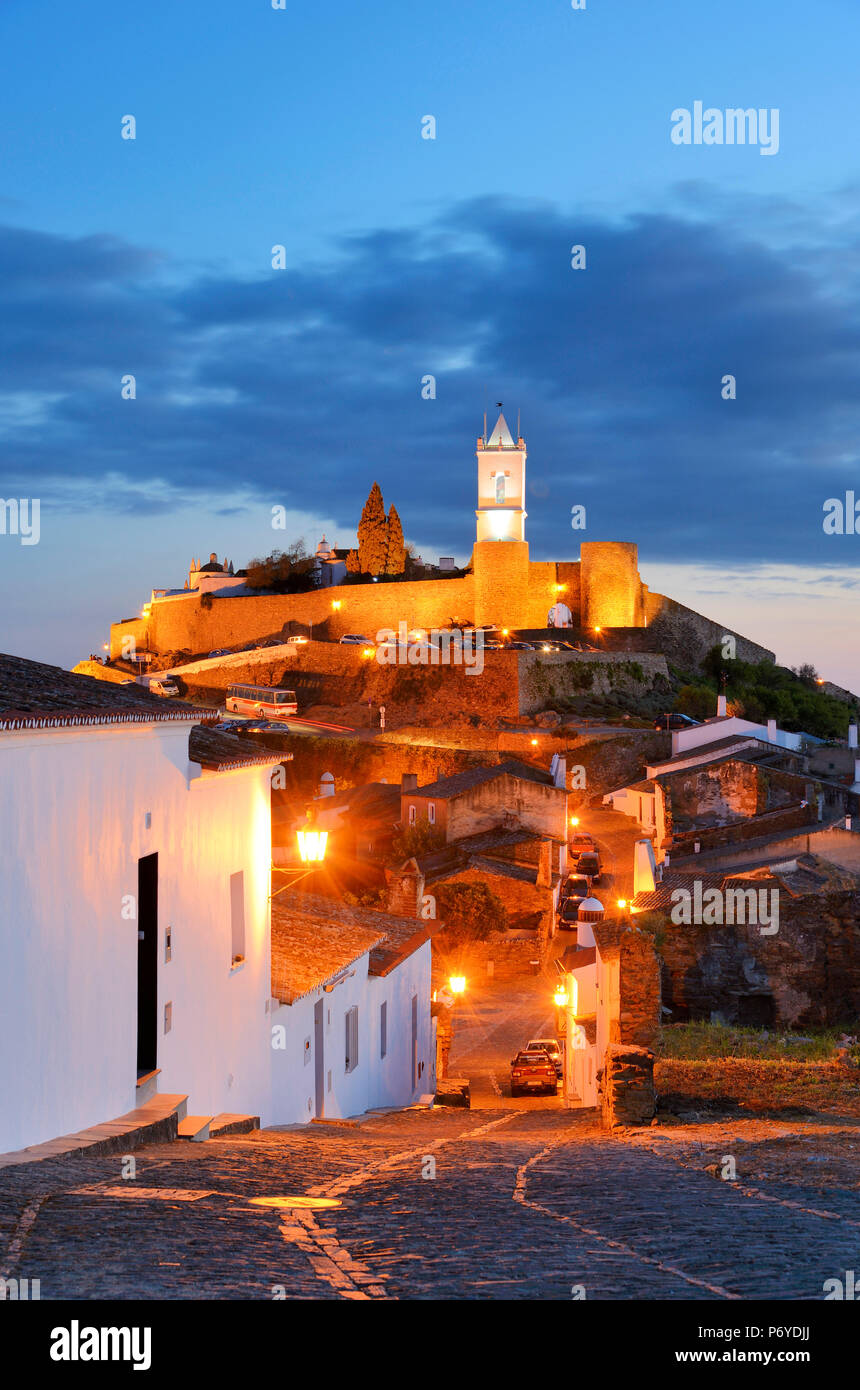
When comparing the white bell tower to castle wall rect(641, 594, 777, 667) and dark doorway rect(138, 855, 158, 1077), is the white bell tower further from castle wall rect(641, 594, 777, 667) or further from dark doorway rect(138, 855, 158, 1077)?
dark doorway rect(138, 855, 158, 1077)

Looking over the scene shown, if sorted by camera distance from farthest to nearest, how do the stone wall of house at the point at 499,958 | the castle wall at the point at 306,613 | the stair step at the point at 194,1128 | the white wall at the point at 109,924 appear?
the castle wall at the point at 306,613 → the stone wall of house at the point at 499,958 → the stair step at the point at 194,1128 → the white wall at the point at 109,924

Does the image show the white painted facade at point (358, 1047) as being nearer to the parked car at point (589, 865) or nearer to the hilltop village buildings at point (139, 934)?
the hilltop village buildings at point (139, 934)

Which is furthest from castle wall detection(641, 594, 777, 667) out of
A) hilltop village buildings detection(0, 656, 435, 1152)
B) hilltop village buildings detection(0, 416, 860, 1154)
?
hilltop village buildings detection(0, 656, 435, 1152)

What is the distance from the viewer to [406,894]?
27562mm

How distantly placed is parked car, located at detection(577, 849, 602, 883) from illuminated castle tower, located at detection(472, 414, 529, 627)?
28536mm

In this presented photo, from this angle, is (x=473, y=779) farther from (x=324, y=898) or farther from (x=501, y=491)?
(x=501, y=491)

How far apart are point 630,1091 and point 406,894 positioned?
56.6ft

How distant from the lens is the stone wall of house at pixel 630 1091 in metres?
Answer: 10.4

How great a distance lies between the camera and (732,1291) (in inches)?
152

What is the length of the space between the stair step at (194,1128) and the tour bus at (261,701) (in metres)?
47.4

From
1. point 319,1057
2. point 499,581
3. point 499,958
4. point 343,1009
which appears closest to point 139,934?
point 319,1057

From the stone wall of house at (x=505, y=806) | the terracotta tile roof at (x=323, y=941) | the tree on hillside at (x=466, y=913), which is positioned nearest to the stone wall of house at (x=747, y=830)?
the tree on hillside at (x=466, y=913)

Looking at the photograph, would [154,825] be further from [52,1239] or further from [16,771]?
[52,1239]
